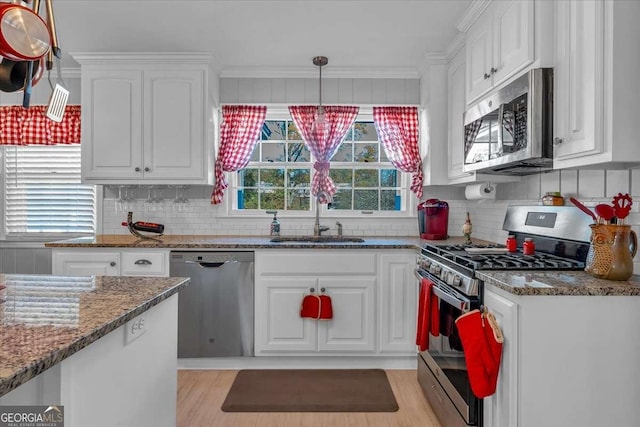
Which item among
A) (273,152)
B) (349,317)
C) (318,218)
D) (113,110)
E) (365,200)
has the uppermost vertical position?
(113,110)

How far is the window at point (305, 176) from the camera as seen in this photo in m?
3.85

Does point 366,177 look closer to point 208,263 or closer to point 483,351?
point 208,263

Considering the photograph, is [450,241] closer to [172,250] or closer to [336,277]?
[336,277]

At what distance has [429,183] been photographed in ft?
11.4

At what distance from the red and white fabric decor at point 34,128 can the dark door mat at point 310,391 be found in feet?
8.12

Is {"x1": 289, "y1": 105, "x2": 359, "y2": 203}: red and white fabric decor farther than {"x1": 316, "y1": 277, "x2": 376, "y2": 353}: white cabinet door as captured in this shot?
Yes

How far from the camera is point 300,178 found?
3.87 meters

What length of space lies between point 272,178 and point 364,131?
0.92 meters

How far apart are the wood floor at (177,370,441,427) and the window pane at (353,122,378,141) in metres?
2.11

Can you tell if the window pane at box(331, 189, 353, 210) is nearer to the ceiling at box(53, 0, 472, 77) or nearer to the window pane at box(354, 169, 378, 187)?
the window pane at box(354, 169, 378, 187)

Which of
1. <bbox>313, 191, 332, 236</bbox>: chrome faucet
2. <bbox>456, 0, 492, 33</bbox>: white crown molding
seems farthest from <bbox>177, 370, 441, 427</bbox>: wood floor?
<bbox>456, 0, 492, 33</bbox>: white crown molding

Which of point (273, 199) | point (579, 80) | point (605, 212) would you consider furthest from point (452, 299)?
point (273, 199)

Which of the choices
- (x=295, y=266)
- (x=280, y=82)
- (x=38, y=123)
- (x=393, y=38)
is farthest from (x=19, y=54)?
(x=38, y=123)

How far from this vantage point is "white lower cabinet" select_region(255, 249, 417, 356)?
3.06 metres
